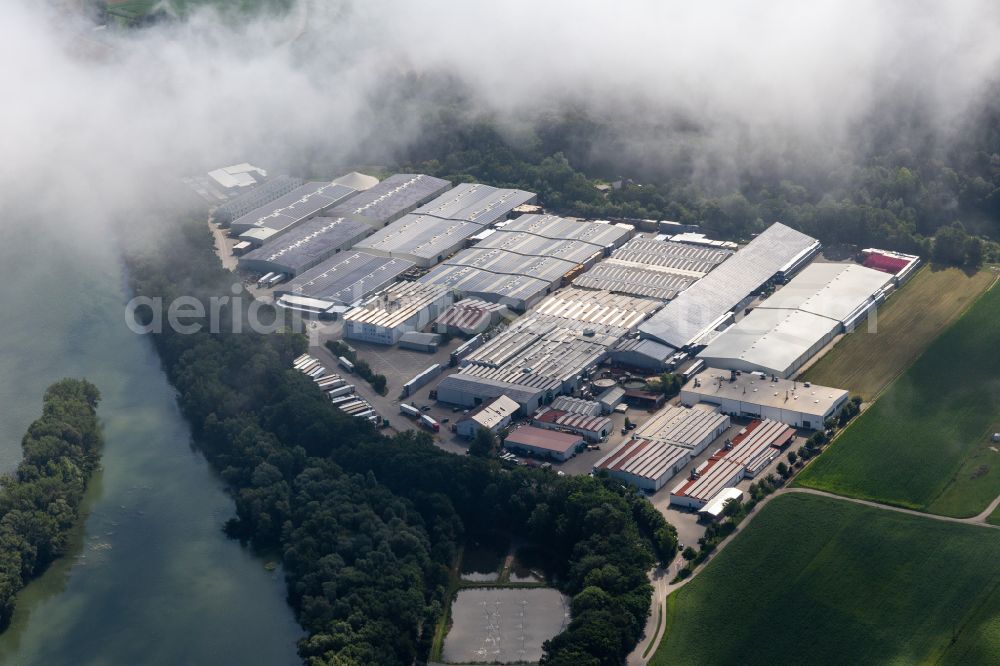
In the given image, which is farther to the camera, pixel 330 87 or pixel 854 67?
pixel 330 87

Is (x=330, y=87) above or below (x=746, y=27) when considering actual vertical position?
below

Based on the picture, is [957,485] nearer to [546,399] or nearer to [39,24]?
[546,399]

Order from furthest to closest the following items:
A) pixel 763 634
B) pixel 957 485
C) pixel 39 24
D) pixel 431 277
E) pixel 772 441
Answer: pixel 39 24 → pixel 431 277 → pixel 772 441 → pixel 957 485 → pixel 763 634

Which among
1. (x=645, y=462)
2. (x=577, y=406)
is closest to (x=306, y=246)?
(x=577, y=406)

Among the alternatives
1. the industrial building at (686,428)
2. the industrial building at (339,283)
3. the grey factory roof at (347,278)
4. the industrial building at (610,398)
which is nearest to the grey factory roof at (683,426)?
the industrial building at (686,428)

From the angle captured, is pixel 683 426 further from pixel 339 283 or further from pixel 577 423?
pixel 339 283

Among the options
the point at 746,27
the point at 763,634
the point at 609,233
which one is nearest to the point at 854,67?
the point at 746,27

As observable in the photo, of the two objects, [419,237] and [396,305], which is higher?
[396,305]
